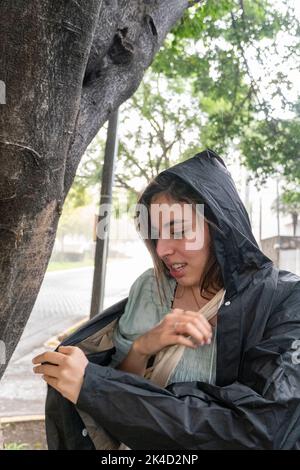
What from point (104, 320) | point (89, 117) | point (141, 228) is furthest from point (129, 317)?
point (89, 117)

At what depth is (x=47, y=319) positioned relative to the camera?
9938mm

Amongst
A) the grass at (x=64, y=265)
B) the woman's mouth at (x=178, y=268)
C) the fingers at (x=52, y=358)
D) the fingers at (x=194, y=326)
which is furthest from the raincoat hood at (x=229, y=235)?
the grass at (x=64, y=265)

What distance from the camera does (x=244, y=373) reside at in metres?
1.29

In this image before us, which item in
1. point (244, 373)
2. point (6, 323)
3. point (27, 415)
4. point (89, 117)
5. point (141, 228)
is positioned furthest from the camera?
point (27, 415)

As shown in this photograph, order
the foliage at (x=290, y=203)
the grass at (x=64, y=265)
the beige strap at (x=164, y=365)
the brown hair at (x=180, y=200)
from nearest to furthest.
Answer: the beige strap at (x=164, y=365) < the brown hair at (x=180, y=200) < the foliage at (x=290, y=203) < the grass at (x=64, y=265)

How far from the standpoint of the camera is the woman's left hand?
1225 millimetres

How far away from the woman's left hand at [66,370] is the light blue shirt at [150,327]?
8.8 inches

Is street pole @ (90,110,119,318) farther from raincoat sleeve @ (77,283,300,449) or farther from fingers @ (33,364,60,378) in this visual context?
raincoat sleeve @ (77,283,300,449)

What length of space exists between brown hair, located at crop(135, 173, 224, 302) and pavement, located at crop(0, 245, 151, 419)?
0.76 ft

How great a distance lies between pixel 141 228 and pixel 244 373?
2.09 ft

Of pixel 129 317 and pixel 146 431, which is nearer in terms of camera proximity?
pixel 146 431

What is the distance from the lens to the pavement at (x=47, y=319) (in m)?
5.12

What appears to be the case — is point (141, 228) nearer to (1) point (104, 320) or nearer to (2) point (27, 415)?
(1) point (104, 320)

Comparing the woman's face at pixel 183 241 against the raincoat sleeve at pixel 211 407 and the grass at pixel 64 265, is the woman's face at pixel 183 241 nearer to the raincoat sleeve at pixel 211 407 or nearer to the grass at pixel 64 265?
the raincoat sleeve at pixel 211 407
